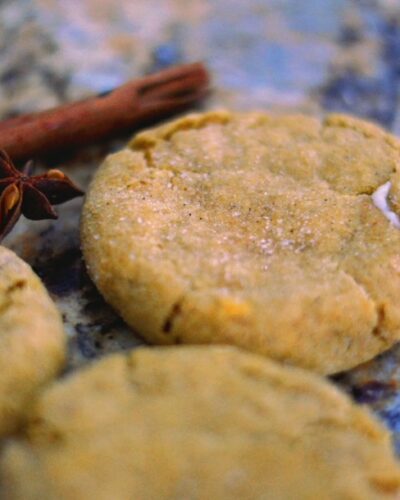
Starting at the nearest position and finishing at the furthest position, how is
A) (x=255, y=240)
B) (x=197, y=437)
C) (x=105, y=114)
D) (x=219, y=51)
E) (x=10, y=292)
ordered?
(x=197, y=437)
(x=10, y=292)
(x=255, y=240)
(x=105, y=114)
(x=219, y=51)

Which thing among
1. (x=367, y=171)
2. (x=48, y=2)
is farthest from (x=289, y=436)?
(x=48, y=2)

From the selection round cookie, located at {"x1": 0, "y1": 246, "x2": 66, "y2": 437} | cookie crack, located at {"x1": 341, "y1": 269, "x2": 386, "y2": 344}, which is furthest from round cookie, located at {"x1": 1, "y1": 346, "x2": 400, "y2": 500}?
cookie crack, located at {"x1": 341, "y1": 269, "x2": 386, "y2": 344}

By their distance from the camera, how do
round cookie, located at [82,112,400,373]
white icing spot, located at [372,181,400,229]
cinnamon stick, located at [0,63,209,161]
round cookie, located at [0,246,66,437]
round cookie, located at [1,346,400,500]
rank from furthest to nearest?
1. cinnamon stick, located at [0,63,209,161]
2. white icing spot, located at [372,181,400,229]
3. round cookie, located at [82,112,400,373]
4. round cookie, located at [0,246,66,437]
5. round cookie, located at [1,346,400,500]

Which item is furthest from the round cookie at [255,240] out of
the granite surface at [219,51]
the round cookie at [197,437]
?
the granite surface at [219,51]

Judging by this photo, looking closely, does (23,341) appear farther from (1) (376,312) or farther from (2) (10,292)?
(1) (376,312)

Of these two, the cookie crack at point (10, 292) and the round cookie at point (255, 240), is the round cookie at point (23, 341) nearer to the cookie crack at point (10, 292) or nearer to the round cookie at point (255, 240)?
the cookie crack at point (10, 292)

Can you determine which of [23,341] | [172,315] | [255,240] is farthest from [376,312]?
[23,341]

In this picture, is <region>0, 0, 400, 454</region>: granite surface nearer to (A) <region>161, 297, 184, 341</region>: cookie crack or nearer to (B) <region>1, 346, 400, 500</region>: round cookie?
(A) <region>161, 297, 184, 341</region>: cookie crack
